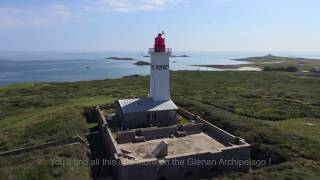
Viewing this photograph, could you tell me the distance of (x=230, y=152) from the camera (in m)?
18.1


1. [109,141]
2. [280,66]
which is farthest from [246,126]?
[280,66]

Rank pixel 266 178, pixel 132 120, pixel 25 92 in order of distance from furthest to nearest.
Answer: pixel 25 92
pixel 132 120
pixel 266 178

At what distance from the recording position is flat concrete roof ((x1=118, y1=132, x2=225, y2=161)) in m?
18.5

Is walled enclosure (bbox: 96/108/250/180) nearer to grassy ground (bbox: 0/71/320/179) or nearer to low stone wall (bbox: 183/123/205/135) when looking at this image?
low stone wall (bbox: 183/123/205/135)

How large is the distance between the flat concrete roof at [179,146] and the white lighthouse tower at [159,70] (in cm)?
514

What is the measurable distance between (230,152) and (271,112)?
14791 mm

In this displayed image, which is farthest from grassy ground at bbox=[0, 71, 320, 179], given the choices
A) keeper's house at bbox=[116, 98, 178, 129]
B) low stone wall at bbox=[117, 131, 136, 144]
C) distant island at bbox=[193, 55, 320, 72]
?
distant island at bbox=[193, 55, 320, 72]

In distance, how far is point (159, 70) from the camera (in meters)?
25.5

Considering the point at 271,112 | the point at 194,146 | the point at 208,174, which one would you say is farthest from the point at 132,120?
the point at 271,112

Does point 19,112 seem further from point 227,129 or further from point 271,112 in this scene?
point 271,112

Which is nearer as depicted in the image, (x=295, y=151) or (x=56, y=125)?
(x=295, y=151)

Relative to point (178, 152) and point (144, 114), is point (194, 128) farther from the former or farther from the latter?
point (178, 152)

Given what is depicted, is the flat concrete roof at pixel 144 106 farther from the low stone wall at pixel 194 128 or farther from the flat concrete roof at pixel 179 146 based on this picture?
the flat concrete roof at pixel 179 146

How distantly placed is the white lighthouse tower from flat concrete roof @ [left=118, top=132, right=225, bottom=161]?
5137 millimetres
